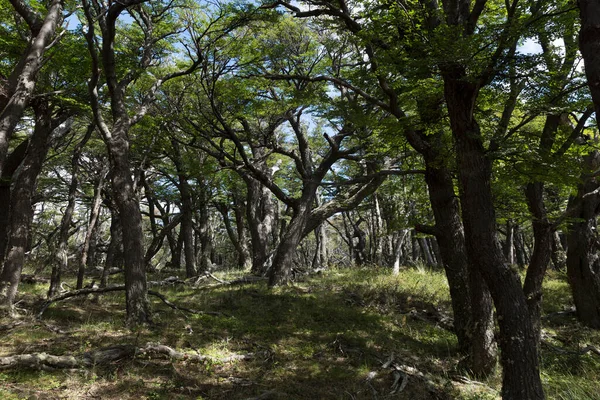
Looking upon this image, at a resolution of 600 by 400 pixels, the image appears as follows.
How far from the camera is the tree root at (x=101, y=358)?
450cm

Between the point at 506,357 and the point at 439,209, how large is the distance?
120 inches

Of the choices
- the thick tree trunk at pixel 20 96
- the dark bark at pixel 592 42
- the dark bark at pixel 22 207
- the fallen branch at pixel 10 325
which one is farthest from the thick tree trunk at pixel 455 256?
the dark bark at pixel 22 207

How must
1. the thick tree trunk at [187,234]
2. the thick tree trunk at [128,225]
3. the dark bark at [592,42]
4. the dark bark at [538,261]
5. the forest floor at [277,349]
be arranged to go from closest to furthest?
1. the dark bark at [592,42]
2. the forest floor at [277,349]
3. the dark bark at [538,261]
4. the thick tree trunk at [128,225]
5. the thick tree trunk at [187,234]

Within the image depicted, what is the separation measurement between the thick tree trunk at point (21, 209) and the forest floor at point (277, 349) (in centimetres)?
82

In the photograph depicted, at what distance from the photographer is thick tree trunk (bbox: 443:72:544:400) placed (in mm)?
4406

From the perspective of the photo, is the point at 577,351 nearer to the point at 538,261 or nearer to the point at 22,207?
the point at 538,261

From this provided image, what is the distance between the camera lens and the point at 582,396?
463 cm

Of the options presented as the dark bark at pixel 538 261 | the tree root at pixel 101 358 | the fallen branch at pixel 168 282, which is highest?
the dark bark at pixel 538 261

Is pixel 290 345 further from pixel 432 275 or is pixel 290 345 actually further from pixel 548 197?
pixel 548 197

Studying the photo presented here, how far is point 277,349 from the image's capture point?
656 cm

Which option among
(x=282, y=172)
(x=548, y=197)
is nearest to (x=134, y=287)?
(x=282, y=172)

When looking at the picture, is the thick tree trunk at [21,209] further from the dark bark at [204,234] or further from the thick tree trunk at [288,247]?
the dark bark at [204,234]

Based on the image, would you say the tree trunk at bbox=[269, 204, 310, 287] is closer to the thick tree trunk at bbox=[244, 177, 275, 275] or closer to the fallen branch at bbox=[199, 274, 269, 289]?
the fallen branch at bbox=[199, 274, 269, 289]

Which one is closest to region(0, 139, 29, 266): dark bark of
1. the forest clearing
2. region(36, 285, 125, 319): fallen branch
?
the forest clearing
